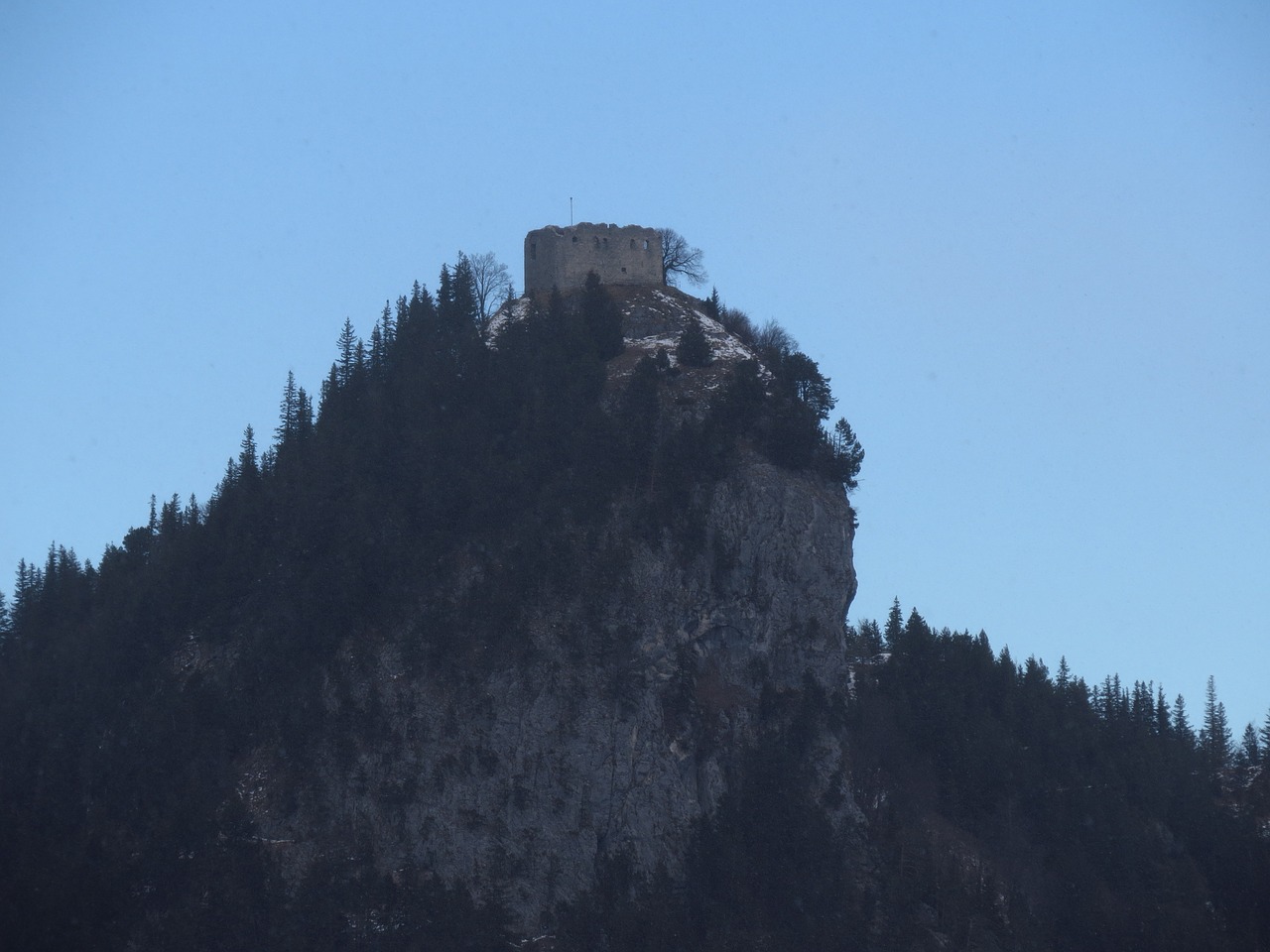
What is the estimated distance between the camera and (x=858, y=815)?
98.2 m

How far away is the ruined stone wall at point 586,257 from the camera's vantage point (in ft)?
391

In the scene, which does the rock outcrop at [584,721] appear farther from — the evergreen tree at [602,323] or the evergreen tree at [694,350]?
the evergreen tree at [602,323]

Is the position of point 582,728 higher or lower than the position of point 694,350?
lower

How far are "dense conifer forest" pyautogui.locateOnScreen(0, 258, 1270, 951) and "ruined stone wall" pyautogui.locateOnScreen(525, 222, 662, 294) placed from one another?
232cm

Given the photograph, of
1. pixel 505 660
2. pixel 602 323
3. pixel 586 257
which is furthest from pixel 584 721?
pixel 586 257

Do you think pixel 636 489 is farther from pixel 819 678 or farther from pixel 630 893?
pixel 630 893

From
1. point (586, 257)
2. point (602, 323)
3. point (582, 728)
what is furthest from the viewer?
point (586, 257)

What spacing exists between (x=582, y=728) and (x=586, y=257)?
3437 cm

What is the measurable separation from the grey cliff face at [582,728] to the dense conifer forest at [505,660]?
122cm

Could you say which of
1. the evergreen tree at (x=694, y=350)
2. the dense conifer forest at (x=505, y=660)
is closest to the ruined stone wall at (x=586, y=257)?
the dense conifer forest at (x=505, y=660)

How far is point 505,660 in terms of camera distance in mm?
98125

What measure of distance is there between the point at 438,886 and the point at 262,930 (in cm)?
836

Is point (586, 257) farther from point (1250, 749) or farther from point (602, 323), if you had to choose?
point (1250, 749)

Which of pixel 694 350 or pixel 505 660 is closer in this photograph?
pixel 505 660
